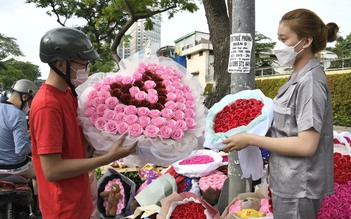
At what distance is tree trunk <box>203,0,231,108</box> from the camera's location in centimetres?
615

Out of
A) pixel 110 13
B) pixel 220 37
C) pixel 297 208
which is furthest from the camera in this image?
pixel 110 13

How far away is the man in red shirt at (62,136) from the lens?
1.87 meters

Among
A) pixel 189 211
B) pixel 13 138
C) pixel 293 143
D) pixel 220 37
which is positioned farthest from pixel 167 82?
pixel 220 37

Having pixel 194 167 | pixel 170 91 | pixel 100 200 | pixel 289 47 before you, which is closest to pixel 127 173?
pixel 100 200

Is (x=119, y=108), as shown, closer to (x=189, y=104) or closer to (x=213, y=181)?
(x=189, y=104)

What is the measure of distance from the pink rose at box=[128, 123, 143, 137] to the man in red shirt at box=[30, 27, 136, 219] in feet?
0.21

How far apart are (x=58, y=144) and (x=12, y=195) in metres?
3.13

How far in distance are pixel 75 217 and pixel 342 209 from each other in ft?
5.96

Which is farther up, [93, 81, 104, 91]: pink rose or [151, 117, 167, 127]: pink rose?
[93, 81, 104, 91]: pink rose

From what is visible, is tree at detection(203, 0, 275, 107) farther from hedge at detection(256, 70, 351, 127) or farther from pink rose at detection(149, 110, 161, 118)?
hedge at detection(256, 70, 351, 127)

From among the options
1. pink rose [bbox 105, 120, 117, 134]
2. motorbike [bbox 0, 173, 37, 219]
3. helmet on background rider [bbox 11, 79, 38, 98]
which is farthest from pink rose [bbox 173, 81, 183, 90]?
helmet on background rider [bbox 11, 79, 38, 98]

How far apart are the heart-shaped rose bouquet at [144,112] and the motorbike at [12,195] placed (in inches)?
110

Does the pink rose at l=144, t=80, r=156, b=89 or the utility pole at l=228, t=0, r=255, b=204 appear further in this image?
the utility pole at l=228, t=0, r=255, b=204

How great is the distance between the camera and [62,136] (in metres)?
1.91
